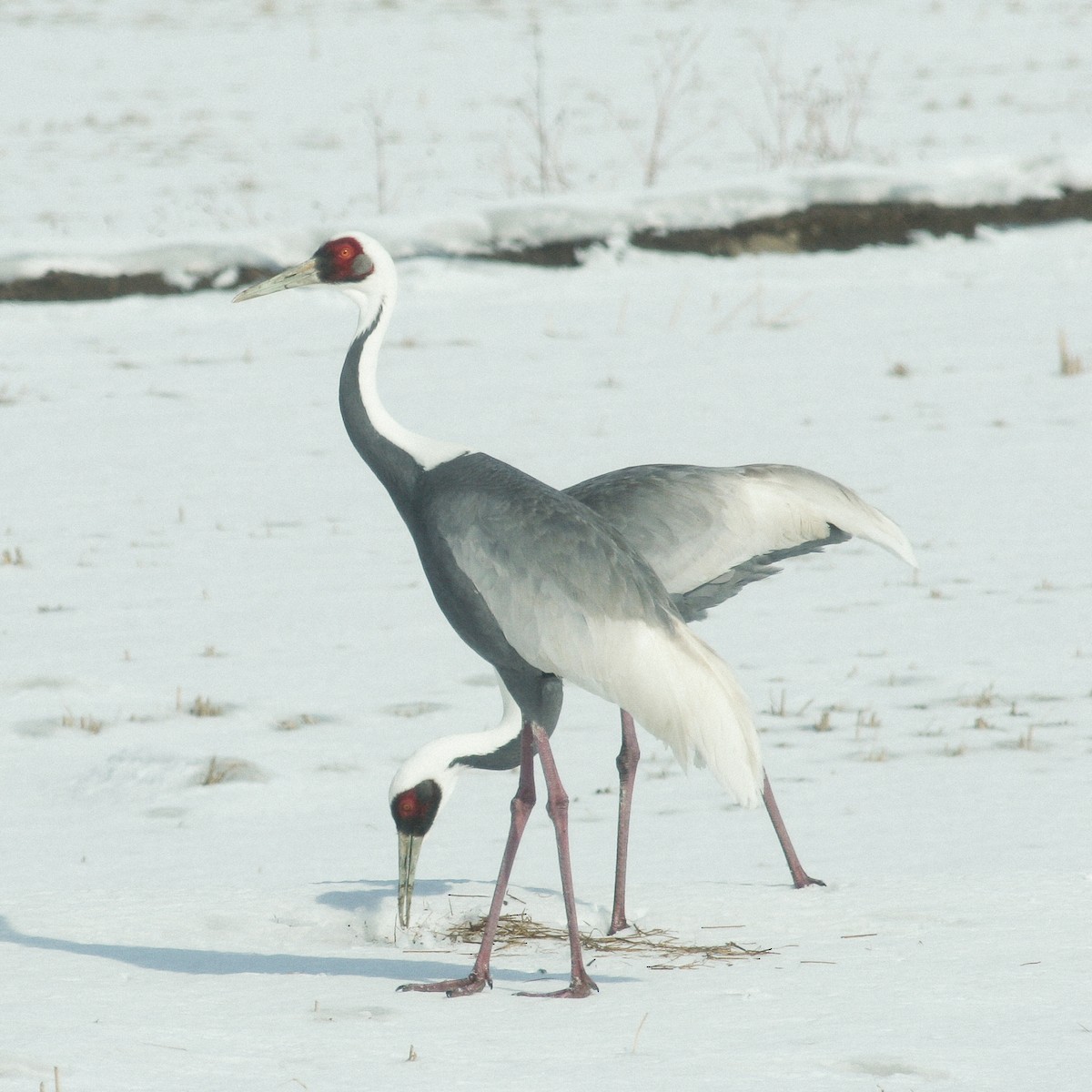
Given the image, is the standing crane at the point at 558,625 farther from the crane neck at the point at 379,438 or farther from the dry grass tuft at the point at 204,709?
the dry grass tuft at the point at 204,709

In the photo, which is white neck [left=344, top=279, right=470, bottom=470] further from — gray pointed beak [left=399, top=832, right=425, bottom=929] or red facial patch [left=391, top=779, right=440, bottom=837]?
gray pointed beak [left=399, top=832, right=425, bottom=929]

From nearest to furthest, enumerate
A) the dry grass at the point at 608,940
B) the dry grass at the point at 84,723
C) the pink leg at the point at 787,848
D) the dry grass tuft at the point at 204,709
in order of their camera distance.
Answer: the dry grass at the point at 608,940
the pink leg at the point at 787,848
the dry grass at the point at 84,723
the dry grass tuft at the point at 204,709

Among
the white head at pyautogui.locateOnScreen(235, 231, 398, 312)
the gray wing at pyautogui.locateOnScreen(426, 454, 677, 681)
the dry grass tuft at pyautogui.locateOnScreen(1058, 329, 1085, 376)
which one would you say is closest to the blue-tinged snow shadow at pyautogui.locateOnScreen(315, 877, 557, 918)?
the gray wing at pyautogui.locateOnScreen(426, 454, 677, 681)

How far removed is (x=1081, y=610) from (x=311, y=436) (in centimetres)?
480

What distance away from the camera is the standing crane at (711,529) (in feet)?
16.5

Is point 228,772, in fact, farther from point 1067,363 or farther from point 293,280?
point 1067,363

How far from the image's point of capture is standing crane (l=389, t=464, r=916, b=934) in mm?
5031

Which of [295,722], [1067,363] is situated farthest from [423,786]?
[1067,363]

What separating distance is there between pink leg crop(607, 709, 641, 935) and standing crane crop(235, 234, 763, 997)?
1.06 ft

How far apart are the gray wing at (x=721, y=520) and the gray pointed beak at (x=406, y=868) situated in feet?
3.54

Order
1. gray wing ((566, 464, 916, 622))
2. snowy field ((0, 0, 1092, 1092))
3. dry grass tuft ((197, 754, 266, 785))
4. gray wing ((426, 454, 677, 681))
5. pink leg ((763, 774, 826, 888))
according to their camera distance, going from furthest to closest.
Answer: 1. dry grass tuft ((197, 754, 266, 785))
2. gray wing ((566, 464, 916, 622))
3. pink leg ((763, 774, 826, 888))
4. gray wing ((426, 454, 677, 681))
5. snowy field ((0, 0, 1092, 1092))

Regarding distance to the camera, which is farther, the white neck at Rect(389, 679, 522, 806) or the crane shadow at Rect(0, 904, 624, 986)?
the white neck at Rect(389, 679, 522, 806)

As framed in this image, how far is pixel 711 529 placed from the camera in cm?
539

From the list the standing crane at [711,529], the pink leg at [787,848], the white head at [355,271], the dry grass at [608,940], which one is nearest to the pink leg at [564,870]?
the dry grass at [608,940]
